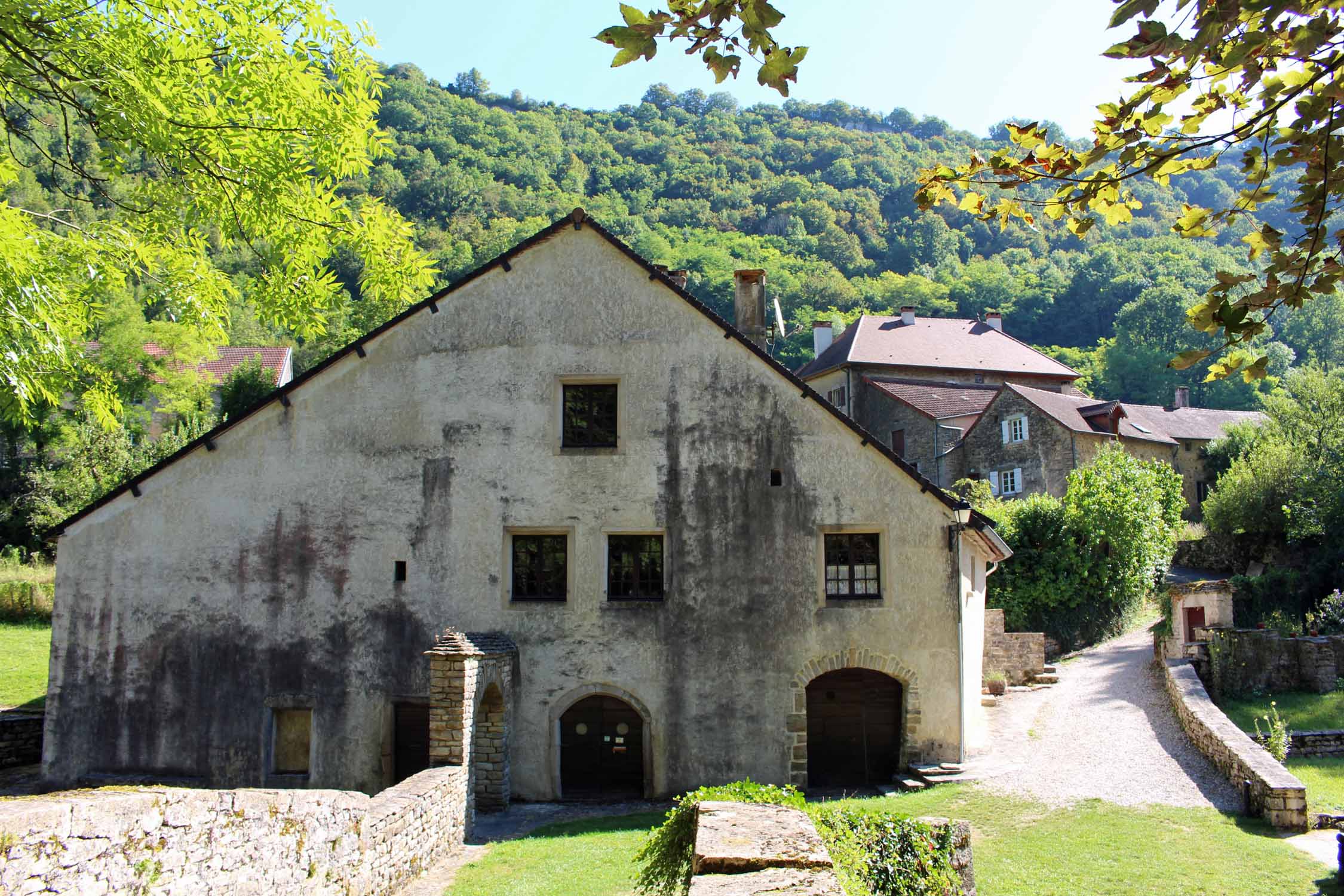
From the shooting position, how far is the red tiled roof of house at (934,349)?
55031 mm

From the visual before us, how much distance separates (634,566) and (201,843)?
11.9 meters

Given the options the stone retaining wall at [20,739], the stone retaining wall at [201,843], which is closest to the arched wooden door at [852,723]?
the stone retaining wall at [201,843]

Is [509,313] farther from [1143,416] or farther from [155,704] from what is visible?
[1143,416]

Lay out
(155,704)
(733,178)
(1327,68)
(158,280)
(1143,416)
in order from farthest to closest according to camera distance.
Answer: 1. (733,178)
2. (1143,416)
3. (155,704)
4. (158,280)
5. (1327,68)

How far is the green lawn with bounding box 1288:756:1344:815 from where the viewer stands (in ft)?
47.1

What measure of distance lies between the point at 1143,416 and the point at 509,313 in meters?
43.5

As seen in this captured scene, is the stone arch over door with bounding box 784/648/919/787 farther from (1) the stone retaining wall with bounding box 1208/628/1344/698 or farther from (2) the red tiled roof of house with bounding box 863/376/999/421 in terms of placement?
(2) the red tiled roof of house with bounding box 863/376/999/421

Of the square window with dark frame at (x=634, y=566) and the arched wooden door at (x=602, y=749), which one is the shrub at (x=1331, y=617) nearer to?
the square window with dark frame at (x=634, y=566)

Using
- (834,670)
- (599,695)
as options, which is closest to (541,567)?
(599,695)

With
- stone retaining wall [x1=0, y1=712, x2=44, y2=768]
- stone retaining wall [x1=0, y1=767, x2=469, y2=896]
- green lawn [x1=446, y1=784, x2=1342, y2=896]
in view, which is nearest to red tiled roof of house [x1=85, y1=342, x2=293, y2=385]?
stone retaining wall [x1=0, y1=712, x2=44, y2=768]

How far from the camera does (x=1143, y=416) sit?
52.0m

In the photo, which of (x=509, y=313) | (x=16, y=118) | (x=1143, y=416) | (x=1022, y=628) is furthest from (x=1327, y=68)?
(x=1143, y=416)

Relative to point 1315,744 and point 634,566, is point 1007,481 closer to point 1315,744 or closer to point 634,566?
point 1315,744

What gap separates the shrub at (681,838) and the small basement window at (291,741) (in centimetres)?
1042
